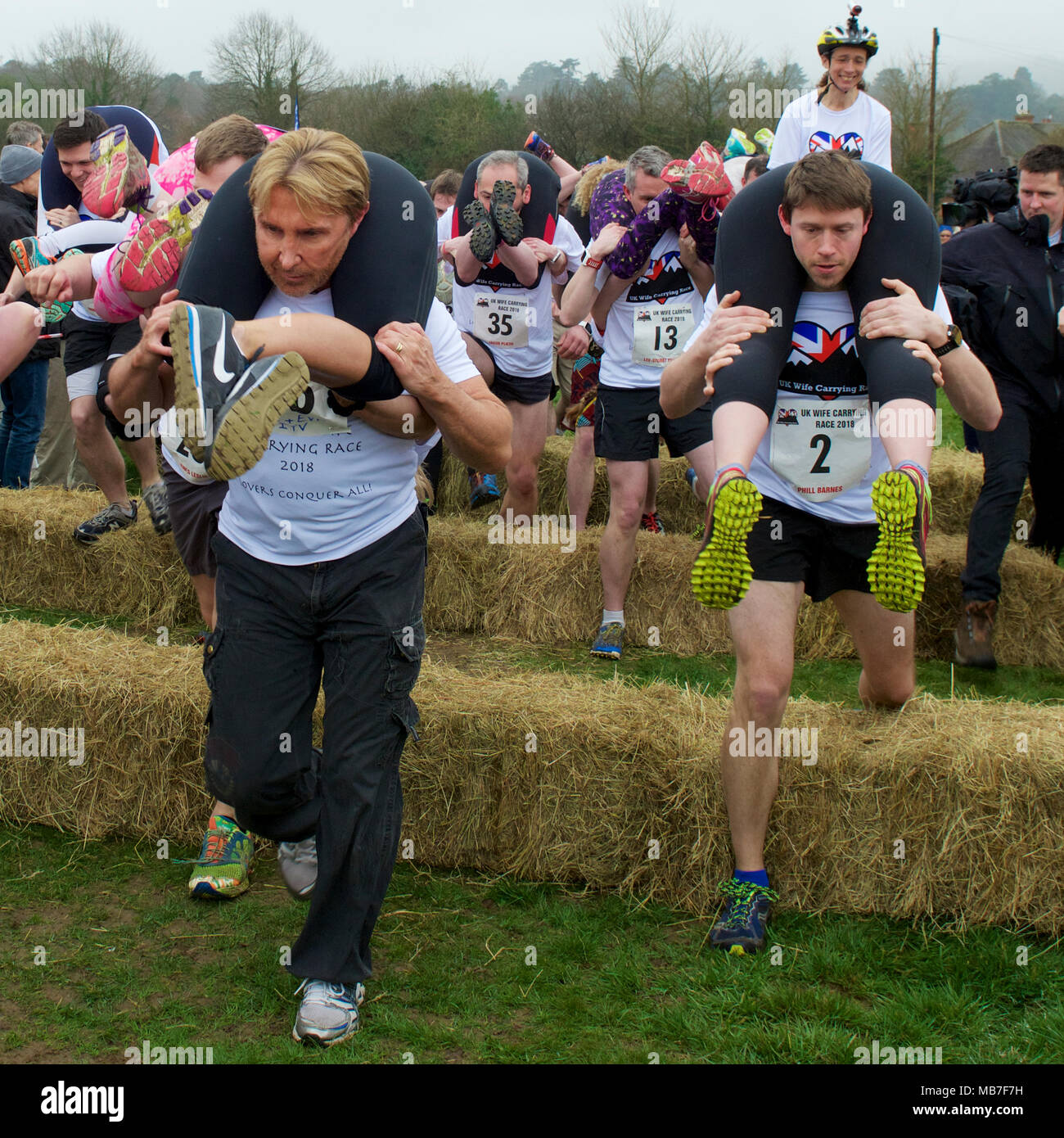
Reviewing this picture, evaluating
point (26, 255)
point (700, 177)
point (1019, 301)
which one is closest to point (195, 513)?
point (26, 255)

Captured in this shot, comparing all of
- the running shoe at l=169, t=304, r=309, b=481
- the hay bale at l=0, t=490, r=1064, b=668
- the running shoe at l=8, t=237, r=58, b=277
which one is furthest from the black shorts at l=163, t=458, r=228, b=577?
the hay bale at l=0, t=490, r=1064, b=668

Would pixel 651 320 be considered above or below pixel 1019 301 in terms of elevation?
below

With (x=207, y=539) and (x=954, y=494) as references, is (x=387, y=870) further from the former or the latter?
(x=954, y=494)

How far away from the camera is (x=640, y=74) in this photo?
3300 centimetres

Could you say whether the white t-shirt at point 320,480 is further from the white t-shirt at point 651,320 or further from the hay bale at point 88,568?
the hay bale at point 88,568

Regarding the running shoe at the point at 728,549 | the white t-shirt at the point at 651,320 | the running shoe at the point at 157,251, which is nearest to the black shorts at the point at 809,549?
the running shoe at the point at 728,549

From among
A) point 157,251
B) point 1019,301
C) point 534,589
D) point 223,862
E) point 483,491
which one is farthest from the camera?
point 483,491

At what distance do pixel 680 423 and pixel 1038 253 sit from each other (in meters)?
2.11

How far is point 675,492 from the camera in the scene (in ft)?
26.4

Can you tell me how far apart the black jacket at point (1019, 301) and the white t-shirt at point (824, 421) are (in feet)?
9.08

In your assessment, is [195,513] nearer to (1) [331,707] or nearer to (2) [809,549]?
(1) [331,707]

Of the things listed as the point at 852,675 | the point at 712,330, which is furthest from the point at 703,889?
the point at 852,675

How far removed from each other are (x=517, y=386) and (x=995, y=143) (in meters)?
54.3

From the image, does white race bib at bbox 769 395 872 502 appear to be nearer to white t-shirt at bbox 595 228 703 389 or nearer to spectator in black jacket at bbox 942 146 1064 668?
white t-shirt at bbox 595 228 703 389
